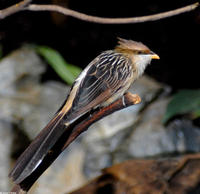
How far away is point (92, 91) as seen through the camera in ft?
13.3

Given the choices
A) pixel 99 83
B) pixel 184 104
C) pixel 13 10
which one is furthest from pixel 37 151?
pixel 184 104

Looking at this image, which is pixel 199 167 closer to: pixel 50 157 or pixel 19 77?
pixel 50 157

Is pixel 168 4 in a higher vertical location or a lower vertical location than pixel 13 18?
lower

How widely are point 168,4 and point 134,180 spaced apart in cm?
421

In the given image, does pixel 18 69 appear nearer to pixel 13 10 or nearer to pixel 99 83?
pixel 99 83

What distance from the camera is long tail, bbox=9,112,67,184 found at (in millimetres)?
2955

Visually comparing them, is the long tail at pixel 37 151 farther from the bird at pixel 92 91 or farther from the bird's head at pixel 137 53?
the bird's head at pixel 137 53

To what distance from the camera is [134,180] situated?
5219 mm

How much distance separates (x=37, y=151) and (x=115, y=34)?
5736 millimetres

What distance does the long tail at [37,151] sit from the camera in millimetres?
2955

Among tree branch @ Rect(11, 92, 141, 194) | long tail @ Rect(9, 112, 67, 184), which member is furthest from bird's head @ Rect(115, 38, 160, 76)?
long tail @ Rect(9, 112, 67, 184)

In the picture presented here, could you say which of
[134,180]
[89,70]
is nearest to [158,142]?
[134,180]

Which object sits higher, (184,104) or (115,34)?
(115,34)

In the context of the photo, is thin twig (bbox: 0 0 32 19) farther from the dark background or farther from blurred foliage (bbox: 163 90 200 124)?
the dark background
